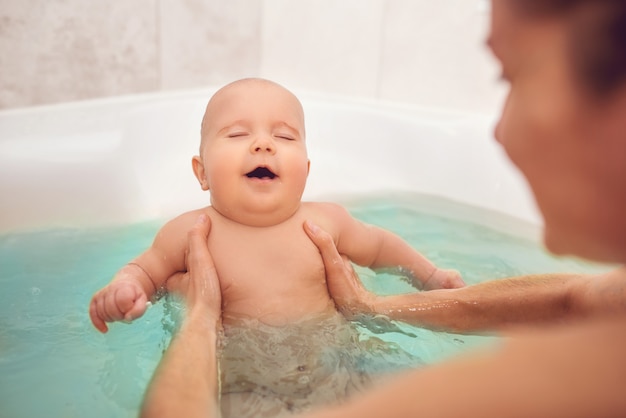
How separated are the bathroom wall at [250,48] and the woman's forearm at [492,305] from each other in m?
0.95

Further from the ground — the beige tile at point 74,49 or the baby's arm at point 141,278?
the beige tile at point 74,49

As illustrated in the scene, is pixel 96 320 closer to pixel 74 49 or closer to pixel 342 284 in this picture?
pixel 342 284

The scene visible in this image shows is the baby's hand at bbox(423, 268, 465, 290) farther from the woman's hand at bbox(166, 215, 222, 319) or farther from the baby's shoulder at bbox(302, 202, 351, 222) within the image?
the woman's hand at bbox(166, 215, 222, 319)

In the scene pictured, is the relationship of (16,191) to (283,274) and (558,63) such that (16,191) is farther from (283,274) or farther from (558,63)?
(558,63)

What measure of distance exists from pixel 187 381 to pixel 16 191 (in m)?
0.84

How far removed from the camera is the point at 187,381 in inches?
25.0

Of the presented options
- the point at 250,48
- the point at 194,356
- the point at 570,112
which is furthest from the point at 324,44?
the point at 570,112

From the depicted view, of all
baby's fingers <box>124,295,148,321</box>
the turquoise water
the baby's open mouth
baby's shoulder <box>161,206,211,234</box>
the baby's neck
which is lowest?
the turquoise water

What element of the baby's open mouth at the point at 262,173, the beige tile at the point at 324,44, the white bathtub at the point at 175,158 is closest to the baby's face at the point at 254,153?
the baby's open mouth at the point at 262,173

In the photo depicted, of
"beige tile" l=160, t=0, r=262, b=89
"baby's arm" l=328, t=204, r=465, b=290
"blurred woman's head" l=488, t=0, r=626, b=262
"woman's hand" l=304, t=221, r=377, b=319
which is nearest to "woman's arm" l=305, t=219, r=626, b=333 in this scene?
"woman's hand" l=304, t=221, r=377, b=319

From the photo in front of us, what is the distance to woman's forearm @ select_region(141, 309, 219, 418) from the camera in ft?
1.94

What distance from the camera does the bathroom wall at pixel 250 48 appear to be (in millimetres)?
1600

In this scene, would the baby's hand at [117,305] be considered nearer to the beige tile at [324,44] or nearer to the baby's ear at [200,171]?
the baby's ear at [200,171]

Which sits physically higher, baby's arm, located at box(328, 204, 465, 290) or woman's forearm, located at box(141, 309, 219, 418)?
woman's forearm, located at box(141, 309, 219, 418)
